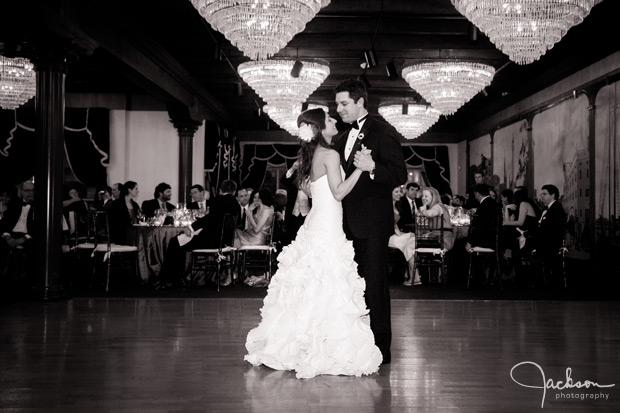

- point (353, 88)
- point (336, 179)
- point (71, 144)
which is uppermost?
point (71, 144)

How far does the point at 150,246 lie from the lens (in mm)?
8664

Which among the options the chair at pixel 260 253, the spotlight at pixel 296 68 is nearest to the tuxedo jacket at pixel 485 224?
the chair at pixel 260 253

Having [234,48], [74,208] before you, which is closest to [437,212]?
[234,48]

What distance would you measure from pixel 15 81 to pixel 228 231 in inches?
148

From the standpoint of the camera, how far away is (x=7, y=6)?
619cm

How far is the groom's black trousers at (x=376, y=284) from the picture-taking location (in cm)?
395

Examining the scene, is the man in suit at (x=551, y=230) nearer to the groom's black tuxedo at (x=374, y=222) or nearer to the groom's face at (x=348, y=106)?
the groom's black tuxedo at (x=374, y=222)

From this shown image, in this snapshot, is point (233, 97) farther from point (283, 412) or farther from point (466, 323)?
point (283, 412)

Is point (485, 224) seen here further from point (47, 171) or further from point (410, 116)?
point (47, 171)

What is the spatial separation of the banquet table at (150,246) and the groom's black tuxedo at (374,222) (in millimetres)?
5103

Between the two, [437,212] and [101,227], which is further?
[437,212]

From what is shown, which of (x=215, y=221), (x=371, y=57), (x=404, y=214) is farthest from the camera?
(x=404, y=214)

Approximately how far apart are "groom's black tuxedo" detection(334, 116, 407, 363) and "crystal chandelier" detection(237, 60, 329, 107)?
4583 mm

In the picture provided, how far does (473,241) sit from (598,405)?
18.7ft
